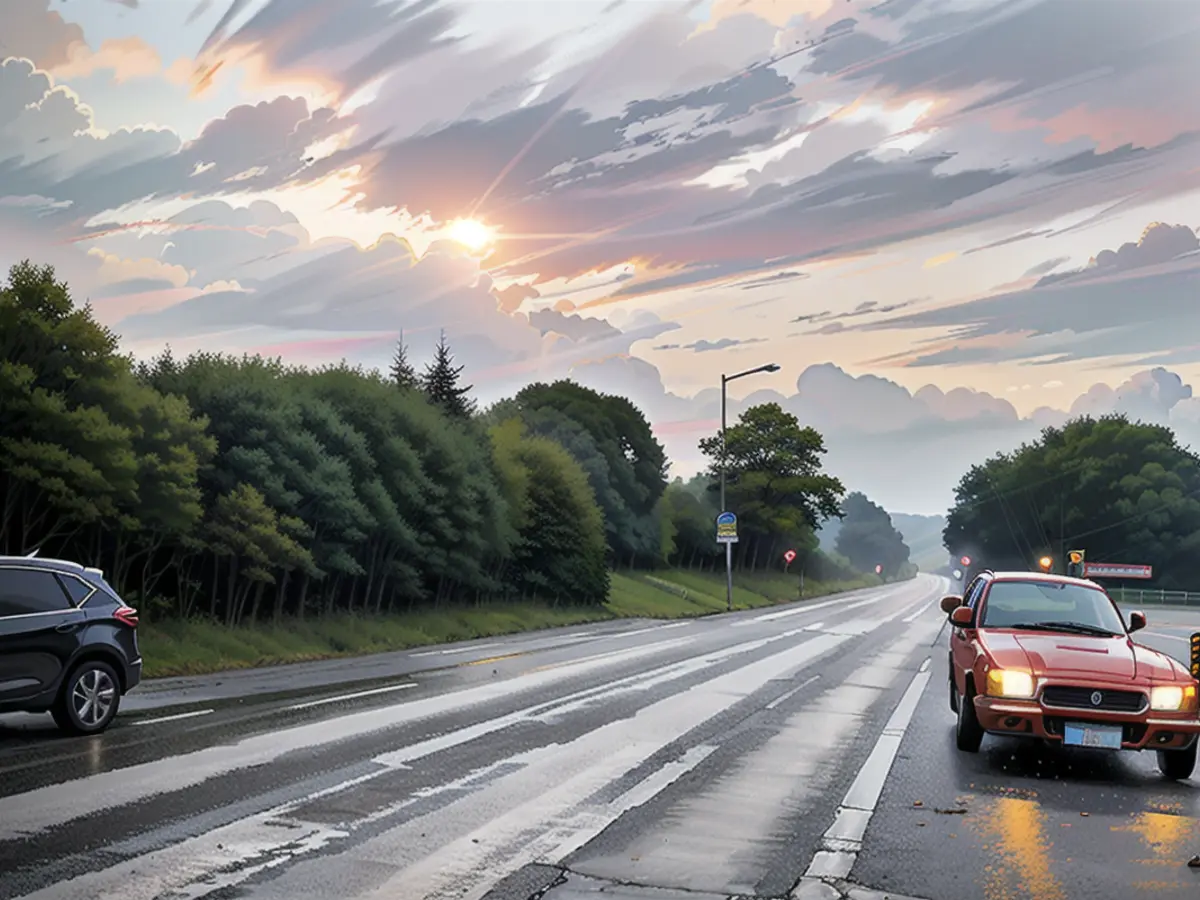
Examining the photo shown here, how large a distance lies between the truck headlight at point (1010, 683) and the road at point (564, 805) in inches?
28.3

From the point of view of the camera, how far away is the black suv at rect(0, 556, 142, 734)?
38.7 ft

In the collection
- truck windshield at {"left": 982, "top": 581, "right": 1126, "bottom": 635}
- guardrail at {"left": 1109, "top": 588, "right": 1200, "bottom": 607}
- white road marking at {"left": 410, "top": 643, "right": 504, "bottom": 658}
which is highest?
truck windshield at {"left": 982, "top": 581, "right": 1126, "bottom": 635}

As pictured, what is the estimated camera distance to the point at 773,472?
108125 millimetres

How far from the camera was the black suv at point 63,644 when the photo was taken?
11.8 meters

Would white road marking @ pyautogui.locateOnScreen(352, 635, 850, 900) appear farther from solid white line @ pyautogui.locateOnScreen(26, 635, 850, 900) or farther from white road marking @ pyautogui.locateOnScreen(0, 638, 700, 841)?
white road marking @ pyautogui.locateOnScreen(0, 638, 700, 841)

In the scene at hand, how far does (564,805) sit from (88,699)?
5851mm

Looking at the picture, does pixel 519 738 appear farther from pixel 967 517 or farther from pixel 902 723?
pixel 967 517

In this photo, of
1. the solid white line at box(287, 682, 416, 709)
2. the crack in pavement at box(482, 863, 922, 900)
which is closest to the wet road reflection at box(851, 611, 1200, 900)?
the crack in pavement at box(482, 863, 922, 900)

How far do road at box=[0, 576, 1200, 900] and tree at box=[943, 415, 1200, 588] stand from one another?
3886 inches

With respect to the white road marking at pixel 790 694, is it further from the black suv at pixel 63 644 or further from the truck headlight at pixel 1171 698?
the black suv at pixel 63 644

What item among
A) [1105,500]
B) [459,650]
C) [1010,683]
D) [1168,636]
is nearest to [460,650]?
[459,650]

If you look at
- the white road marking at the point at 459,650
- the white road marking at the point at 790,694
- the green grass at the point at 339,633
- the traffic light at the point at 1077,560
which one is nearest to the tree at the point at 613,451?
the green grass at the point at 339,633

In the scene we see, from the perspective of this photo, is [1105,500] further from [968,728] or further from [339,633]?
[968,728]

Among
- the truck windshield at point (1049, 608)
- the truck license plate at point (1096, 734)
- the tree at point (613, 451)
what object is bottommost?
the truck license plate at point (1096, 734)
